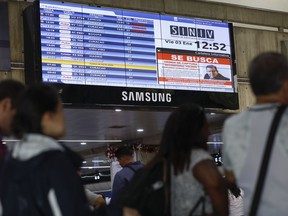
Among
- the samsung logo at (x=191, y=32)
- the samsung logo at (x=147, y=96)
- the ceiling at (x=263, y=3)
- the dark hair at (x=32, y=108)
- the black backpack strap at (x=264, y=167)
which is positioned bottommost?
the black backpack strap at (x=264, y=167)

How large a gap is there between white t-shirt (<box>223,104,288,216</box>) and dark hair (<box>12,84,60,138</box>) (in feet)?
2.43

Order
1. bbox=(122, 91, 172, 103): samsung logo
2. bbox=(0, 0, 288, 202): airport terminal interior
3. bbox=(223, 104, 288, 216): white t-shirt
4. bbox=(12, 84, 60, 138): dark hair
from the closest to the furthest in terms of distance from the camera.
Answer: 1. bbox=(223, 104, 288, 216): white t-shirt
2. bbox=(12, 84, 60, 138): dark hair
3. bbox=(0, 0, 288, 202): airport terminal interior
4. bbox=(122, 91, 172, 103): samsung logo

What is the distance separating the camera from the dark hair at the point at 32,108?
2.25 m

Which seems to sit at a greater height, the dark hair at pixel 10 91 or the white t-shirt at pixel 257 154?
the dark hair at pixel 10 91

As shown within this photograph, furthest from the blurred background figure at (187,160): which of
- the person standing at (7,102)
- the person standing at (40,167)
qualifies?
the person standing at (7,102)

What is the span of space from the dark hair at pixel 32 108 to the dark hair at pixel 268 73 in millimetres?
821

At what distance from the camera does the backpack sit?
8.05ft

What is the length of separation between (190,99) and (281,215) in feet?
18.6

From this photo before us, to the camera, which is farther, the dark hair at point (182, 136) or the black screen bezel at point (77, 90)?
the black screen bezel at point (77, 90)

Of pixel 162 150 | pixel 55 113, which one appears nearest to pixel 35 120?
pixel 55 113

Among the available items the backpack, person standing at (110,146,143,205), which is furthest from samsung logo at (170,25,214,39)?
the backpack

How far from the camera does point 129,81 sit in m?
7.34

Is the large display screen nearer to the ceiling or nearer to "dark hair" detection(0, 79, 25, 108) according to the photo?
the ceiling

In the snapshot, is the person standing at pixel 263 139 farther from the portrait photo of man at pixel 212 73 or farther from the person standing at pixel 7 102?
the portrait photo of man at pixel 212 73
